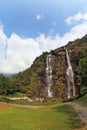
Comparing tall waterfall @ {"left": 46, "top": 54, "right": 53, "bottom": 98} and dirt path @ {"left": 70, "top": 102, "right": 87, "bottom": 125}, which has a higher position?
tall waterfall @ {"left": 46, "top": 54, "right": 53, "bottom": 98}

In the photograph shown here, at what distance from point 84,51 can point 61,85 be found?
45.1 feet

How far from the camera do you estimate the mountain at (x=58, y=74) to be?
97.1 m

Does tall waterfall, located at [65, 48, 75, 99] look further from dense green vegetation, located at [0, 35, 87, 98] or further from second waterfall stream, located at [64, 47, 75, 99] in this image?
dense green vegetation, located at [0, 35, 87, 98]

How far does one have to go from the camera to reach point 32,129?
25141mm

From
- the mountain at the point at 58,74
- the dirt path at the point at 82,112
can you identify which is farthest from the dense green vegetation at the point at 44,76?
the dirt path at the point at 82,112

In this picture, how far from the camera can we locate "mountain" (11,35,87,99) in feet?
318

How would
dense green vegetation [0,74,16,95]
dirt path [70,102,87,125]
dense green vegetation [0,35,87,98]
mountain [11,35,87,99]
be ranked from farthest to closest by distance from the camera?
dense green vegetation [0,74,16,95] < dense green vegetation [0,35,87,98] < mountain [11,35,87,99] < dirt path [70,102,87,125]

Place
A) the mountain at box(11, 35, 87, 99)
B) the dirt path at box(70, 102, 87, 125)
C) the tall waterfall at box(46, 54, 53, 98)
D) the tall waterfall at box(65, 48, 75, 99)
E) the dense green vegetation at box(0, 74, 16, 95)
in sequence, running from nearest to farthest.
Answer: the dirt path at box(70, 102, 87, 125)
the tall waterfall at box(65, 48, 75, 99)
the mountain at box(11, 35, 87, 99)
the tall waterfall at box(46, 54, 53, 98)
the dense green vegetation at box(0, 74, 16, 95)

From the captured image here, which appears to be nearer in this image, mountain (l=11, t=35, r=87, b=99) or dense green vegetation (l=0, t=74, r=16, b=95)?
mountain (l=11, t=35, r=87, b=99)

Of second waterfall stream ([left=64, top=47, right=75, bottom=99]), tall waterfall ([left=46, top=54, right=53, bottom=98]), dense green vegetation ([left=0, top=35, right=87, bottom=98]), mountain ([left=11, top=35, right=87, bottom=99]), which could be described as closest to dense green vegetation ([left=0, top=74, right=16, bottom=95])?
dense green vegetation ([left=0, top=35, right=87, bottom=98])

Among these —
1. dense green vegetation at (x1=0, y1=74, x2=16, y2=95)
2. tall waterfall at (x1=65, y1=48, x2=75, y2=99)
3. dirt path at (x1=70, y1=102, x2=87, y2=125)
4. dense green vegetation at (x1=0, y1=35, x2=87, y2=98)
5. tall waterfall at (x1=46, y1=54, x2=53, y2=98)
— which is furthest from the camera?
dense green vegetation at (x1=0, y1=74, x2=16, y2=95)

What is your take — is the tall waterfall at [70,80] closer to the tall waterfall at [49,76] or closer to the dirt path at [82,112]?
the tall waterfall at [49,76]

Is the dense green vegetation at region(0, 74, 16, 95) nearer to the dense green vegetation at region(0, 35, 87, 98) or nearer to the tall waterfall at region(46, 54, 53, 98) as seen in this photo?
the dense green vegetation at region(0, 35, 87, 98)

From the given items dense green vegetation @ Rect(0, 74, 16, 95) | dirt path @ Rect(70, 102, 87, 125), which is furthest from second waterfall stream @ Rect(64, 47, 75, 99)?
dirt path @ Rect(70, 102, 87, 125)
